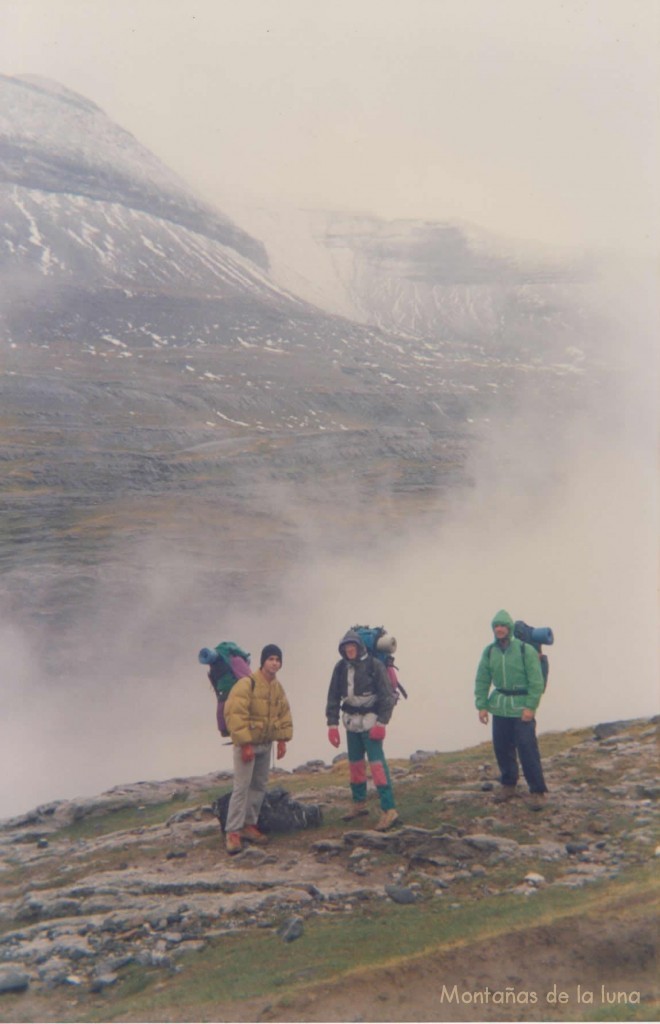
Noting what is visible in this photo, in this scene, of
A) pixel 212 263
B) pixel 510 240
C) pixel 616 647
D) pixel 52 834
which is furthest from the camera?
pixel 212 263

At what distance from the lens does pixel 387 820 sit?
11.4 meters

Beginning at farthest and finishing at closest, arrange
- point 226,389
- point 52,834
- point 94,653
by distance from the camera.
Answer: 1. point 226,389
2. point 94,653
3. point 52,834

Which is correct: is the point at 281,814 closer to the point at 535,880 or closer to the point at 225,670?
the point at 225,670

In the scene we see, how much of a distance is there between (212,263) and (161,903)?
3706 inches

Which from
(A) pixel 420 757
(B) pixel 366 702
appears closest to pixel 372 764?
(B) pixel 366 702

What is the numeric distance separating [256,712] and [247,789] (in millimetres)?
973

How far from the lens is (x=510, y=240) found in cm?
5641

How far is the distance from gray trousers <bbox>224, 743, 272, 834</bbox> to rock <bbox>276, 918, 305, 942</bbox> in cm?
231

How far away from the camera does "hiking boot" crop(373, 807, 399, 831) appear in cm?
1143

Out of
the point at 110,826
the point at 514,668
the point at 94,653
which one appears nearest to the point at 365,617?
the point at 94,653

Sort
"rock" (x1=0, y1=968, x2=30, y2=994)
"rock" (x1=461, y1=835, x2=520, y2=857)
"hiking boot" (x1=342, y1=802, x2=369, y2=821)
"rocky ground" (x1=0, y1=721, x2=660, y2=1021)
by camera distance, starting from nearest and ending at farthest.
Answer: "rocky ground" (x1=0, y1=721, x2=660, y2=1021), "rock" (x1=0, y1=968, x2=30, y2=994), "rock" (x1=461, y1=835, x2=520, y2=857), "hiking boot" (x1=342, y1=802, x2=369, y2=821)

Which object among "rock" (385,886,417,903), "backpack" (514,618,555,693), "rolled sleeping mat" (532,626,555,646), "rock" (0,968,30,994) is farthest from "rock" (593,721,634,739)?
"rock" (0,968,30,994)

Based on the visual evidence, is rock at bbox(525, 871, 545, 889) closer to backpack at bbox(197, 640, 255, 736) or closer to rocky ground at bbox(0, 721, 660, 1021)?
rocky ground at bbox(0, 721, 660, 1021)

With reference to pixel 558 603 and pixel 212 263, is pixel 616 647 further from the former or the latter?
pixel 212 263
